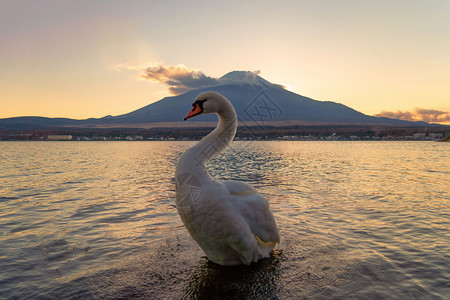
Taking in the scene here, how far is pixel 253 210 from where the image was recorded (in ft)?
18.4

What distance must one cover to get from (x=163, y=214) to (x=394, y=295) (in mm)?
7903

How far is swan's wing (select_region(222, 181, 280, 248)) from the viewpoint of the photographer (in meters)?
5.37

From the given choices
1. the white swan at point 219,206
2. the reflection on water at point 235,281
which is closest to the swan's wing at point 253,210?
the white swan at point 219,206

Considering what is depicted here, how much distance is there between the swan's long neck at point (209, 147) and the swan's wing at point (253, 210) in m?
0.65

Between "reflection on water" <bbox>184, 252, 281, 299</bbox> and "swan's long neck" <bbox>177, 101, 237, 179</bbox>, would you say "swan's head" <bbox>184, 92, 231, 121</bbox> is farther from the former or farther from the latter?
"reflection on water" <bbox>184, 252, 281, 299</bbox>

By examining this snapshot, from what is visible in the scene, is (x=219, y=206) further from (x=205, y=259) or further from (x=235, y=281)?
(x=205, y=259)

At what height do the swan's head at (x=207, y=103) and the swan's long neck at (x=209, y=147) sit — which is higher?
the swan's head at (x=207, y=103)

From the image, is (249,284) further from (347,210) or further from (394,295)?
(347,210)

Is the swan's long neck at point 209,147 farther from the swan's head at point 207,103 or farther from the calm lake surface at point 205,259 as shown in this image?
the calm lake surface at point 205,259

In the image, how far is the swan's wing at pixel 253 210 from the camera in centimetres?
537

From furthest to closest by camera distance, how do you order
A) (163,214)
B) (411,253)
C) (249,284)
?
(163,214) → (411,253) → (249,284)

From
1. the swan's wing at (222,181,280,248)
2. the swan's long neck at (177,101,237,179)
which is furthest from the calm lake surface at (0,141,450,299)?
the swan's long neck at (177,101,237,179)

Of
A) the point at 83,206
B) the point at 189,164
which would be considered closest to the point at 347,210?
the point at 189,164

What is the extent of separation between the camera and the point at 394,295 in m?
5.03
